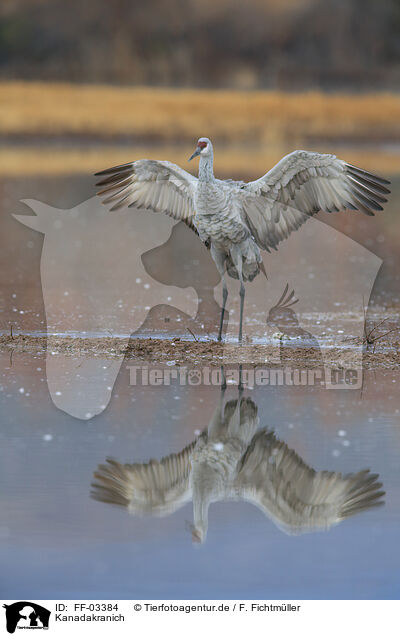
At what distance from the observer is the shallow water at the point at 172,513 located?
4.17 meters

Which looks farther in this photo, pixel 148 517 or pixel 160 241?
pixel 160 241

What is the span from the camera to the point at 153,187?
9055 millimetres

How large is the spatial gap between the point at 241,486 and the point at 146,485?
1.51ft

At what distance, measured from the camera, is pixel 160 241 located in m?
15.8

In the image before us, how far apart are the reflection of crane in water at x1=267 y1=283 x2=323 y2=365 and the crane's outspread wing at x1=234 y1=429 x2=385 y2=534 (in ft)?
7.92

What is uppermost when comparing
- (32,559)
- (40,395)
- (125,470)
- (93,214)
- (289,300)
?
(93,214)

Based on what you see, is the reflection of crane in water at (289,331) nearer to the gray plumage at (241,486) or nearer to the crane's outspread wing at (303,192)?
the crane's outspread wing at (303,192)

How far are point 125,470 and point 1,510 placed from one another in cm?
74

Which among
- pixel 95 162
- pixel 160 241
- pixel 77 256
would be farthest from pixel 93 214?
pixel 95 162

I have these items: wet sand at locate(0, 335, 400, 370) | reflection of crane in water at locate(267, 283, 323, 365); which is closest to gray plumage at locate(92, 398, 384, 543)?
wet sand at locate(0, 335, 400, 370)

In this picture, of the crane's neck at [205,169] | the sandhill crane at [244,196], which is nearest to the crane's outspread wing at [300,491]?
the sandhill crane at [244,196]

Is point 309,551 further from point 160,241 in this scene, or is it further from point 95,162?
point 95,162

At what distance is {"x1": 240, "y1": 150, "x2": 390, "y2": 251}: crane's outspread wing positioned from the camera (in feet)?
27.6
